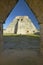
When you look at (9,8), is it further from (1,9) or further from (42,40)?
(42,40)

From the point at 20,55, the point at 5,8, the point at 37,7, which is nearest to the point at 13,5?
the point at 5,8

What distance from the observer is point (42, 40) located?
7.02 meters

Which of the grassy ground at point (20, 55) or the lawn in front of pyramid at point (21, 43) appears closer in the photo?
the grassy ground at point (20, 55)

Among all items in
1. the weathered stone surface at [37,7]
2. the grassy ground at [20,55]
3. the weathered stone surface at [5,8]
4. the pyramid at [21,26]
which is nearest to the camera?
the grassy ground at [20,55]

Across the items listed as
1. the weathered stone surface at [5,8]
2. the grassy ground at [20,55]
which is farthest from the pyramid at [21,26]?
the weathered stone surface at [5,8]

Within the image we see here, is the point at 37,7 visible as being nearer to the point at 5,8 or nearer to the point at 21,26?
the point at 5,8

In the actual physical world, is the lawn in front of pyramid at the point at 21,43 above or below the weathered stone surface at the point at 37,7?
below

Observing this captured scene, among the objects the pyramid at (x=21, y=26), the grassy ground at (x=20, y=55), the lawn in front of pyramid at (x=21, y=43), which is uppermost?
the pyramid at (x=21, y=26)

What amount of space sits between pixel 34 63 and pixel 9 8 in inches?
103

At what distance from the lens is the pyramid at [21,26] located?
21.3 metres

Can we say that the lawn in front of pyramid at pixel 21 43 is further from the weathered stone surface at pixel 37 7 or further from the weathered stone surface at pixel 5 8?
the weathered stone surface at pixel 37 7

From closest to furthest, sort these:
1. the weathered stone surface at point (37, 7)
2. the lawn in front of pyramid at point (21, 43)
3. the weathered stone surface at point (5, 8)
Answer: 1. the weathered stone surface at point (37, 7)
2. the weathered stone surface at point (5, 8)
3. the lawn in front of pyramid at point (21, 43)

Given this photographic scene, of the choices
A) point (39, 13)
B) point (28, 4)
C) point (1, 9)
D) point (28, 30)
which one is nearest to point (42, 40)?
point (39, 13)

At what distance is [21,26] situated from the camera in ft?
72.8
